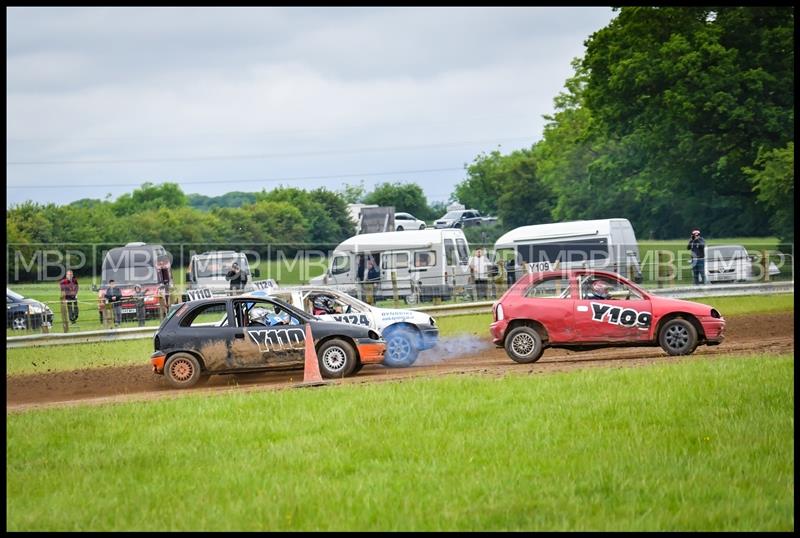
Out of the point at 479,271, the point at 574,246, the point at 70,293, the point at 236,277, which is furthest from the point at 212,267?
the point at 574,246

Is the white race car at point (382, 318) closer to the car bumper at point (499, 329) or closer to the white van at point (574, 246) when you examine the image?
the car bumper at point (499, 329)

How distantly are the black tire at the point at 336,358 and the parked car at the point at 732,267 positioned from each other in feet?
54.3

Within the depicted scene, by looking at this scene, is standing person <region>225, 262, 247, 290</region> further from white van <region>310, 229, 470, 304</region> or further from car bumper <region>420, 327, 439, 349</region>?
car bumper <region>420, 327, 439, 349</region>

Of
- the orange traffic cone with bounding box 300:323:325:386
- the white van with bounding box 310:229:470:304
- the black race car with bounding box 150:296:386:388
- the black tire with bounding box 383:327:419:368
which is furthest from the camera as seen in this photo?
the white van with bounding box 310:229:470:304

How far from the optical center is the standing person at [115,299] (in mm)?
29406

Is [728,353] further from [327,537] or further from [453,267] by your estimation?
[453,267]

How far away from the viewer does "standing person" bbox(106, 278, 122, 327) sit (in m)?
29.4

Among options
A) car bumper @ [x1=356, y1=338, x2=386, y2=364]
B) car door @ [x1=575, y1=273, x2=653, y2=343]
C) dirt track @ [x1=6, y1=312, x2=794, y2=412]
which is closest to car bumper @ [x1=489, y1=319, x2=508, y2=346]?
dirt track @ [x1=6, y1=312, x2=794, y2=412]

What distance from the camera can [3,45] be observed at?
958 centimetres

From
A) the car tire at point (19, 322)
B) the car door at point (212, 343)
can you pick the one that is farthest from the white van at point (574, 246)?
the car door at point (212, 343)

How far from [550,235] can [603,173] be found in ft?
79.9

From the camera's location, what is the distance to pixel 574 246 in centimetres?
3538

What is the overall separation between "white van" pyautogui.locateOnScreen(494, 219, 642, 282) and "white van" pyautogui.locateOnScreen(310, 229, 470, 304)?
191 cm

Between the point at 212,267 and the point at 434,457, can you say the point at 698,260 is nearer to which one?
the point at 212,267
